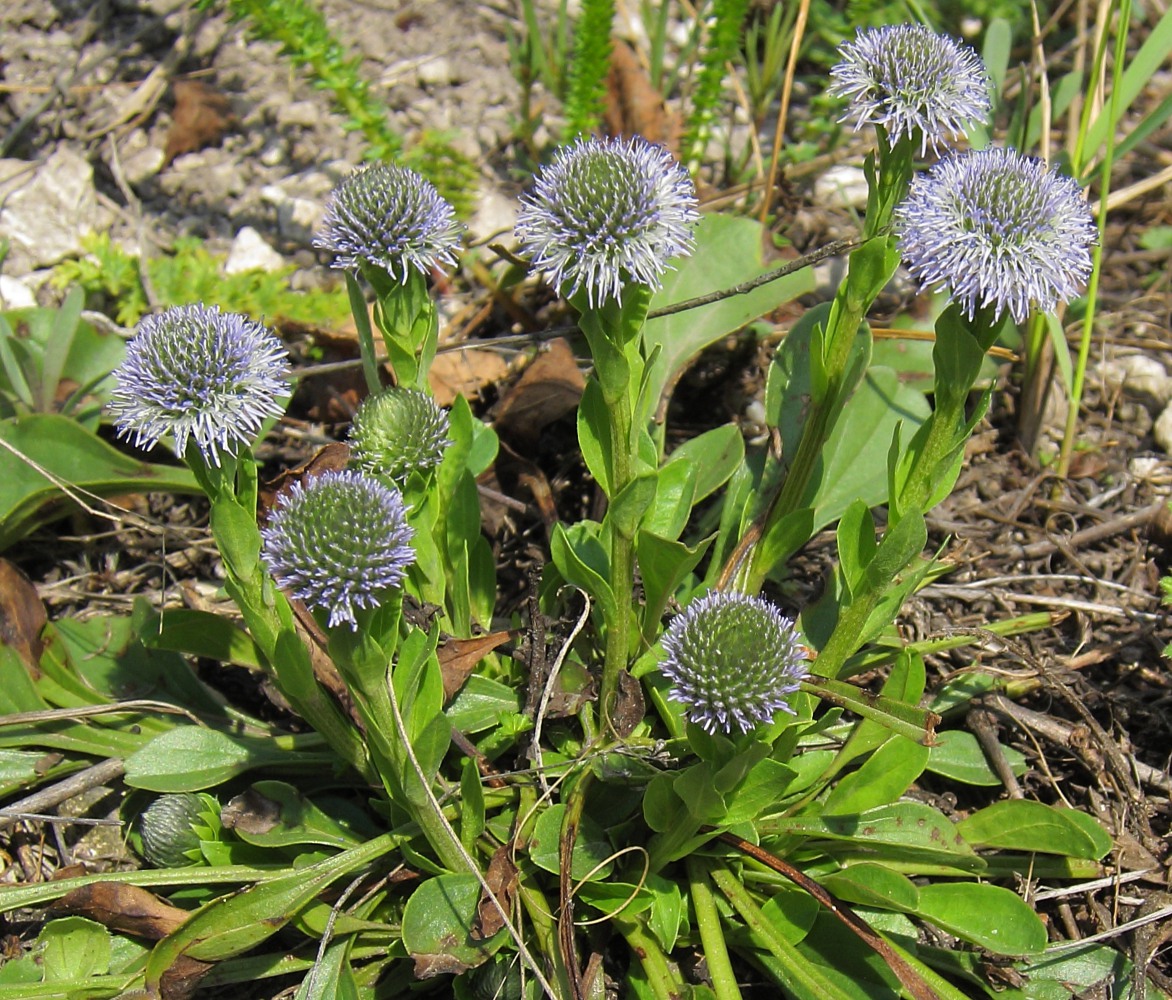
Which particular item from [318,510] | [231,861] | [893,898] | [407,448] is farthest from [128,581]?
[893,898]

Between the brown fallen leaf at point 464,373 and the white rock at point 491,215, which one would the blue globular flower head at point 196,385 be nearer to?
the brown fallen leaf at point 464,373

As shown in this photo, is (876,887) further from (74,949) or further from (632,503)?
(74,949)

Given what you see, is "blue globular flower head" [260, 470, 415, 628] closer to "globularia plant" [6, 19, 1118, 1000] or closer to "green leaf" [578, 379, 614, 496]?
"globularia plant" [6, 19, 1118, 1000]

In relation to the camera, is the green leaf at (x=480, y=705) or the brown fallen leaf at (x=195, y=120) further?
the brown fallen leaf at (x=195, y=120)

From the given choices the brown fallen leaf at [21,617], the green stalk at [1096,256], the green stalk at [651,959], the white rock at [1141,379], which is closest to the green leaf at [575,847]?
the green stalk at [651,959]

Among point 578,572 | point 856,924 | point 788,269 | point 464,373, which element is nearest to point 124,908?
point 578,572

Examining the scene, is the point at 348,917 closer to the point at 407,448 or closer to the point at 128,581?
the point at 407,448

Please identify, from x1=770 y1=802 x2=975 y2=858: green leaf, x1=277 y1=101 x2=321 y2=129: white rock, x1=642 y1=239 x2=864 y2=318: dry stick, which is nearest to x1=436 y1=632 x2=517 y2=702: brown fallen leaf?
x1=770 y1=802 x2=975 y2=858: green leaf
